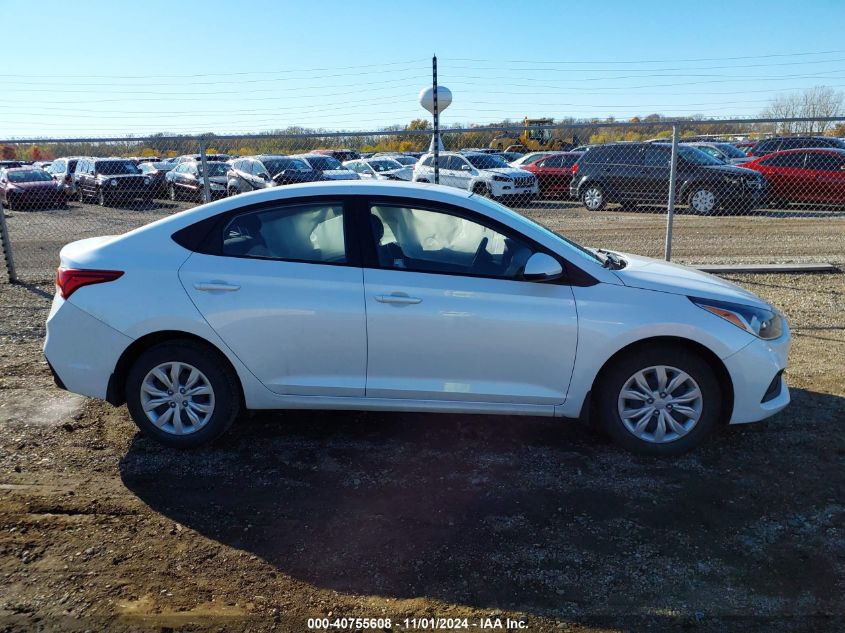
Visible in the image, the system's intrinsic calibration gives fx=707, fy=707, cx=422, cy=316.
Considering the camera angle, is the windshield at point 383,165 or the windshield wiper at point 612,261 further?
the windshield at point 383,165

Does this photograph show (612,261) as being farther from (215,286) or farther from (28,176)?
(28,176)

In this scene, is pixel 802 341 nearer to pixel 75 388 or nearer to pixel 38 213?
pixel 75 388

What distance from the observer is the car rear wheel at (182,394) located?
4422mm

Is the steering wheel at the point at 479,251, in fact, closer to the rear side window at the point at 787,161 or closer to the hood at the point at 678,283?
the hood at the point at 678,283

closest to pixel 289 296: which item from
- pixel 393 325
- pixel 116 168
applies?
pixel 393 325

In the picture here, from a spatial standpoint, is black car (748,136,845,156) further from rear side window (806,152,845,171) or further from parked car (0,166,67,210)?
parked car (0,166,67,210)

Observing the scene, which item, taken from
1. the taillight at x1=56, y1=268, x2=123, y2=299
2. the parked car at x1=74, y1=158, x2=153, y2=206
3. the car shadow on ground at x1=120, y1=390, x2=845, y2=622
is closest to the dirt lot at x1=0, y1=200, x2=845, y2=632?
the car shadow on ground at x1=120, y1=390, x2=845, y2=622

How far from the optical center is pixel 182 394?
4.48 meters

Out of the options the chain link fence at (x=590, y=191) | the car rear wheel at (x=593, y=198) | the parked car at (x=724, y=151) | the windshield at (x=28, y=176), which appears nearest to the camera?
the chain link fence at (x=590, y=191)

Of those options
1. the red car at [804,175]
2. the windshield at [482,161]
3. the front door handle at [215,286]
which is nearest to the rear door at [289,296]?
the front door handle at [215,286]

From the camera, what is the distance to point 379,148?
41.5 meters

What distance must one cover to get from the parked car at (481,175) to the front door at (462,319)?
48.2 ft

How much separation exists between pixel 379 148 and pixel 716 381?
38822mm

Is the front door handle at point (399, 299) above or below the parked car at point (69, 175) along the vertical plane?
below
